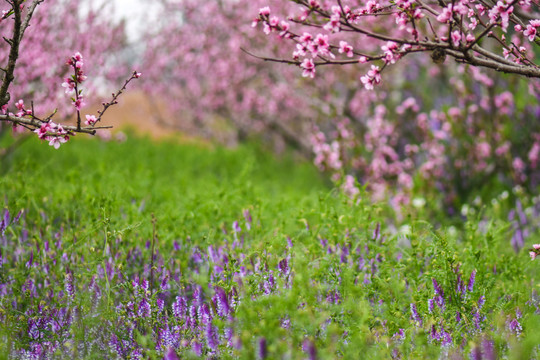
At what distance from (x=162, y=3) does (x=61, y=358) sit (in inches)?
480

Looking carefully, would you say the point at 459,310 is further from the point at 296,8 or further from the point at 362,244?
the point at 296,8

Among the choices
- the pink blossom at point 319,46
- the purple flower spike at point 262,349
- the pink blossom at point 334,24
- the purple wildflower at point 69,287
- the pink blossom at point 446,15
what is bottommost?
the purple flower spike at point 262,349

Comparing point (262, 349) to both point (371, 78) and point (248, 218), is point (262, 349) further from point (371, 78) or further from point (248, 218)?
point (248, 218)

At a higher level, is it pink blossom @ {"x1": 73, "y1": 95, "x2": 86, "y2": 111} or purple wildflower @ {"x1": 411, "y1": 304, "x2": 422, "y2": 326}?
pink blossom @ {"x1": 73, "y1": 95, "x2": 86, "y2": 111}

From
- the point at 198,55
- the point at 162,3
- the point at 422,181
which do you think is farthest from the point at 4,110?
the point at 162,3

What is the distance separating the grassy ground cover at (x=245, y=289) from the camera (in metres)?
2.06

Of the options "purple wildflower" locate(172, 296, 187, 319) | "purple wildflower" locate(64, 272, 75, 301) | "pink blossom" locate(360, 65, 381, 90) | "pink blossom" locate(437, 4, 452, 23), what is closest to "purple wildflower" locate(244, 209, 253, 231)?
"purple wildflower" locate(172, 296, 187, 319)

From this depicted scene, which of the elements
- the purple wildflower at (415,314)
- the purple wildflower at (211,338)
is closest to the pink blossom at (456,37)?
the purple wildflower at (415,314)

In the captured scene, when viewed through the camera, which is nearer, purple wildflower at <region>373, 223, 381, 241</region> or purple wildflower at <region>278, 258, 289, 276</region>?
purple wildflower at <region>278, 258, 289, 276</region>

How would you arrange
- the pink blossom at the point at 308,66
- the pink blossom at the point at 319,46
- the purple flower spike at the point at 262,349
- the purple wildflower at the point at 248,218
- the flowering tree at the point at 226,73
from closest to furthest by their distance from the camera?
1. the purple flower spike at the point at 262,349
2. the pink blossom at the point at 319,46
3. the pink blossom at the point at 308,66
4. the purple wildflower at the point at 248,218
5. the flowering tree at the point at 226,73

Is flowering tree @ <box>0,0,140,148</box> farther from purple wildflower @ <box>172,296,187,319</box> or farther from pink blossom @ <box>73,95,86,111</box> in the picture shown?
purple wildflower @ <box>172,296,187,319</box>

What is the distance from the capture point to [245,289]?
7.54 ft

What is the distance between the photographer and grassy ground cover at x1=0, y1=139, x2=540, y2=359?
2061 mm

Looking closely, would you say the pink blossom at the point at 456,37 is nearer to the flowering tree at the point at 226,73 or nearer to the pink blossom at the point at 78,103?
the pink blossom at the point at 78,103
